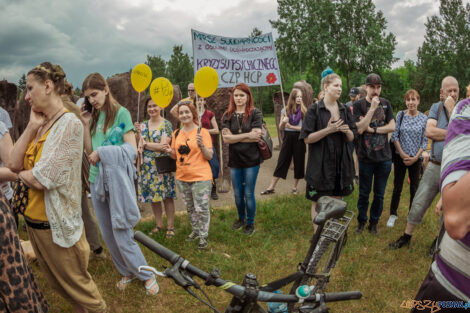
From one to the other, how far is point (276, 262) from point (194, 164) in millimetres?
1535

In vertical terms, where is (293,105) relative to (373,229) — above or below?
above

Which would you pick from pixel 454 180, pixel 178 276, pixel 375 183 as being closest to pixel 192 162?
pixel 375 183

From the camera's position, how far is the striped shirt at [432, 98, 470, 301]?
1.10m

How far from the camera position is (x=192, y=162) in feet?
13.2

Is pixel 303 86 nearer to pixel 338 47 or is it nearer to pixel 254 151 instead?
pixel 254 151

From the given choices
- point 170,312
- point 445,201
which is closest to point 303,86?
point 170,312

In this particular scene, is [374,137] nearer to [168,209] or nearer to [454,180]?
[168,209]

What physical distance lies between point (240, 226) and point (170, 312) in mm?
1963

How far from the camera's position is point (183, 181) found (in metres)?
4.13

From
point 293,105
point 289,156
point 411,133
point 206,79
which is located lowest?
point 289,156

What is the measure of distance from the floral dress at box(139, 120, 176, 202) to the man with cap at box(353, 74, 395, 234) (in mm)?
2575

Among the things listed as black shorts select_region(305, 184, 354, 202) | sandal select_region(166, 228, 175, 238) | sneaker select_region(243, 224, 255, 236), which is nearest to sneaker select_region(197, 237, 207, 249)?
sandal select_region(166, 228, 175, 238)

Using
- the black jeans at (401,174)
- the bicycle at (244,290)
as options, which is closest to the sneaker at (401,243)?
the black jeans at (401,174)

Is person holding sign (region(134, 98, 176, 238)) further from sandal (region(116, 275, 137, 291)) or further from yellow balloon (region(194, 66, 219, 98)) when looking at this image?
sandal (region(116, 275, 137, 291))
